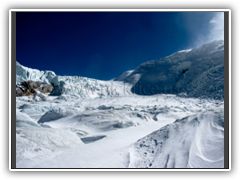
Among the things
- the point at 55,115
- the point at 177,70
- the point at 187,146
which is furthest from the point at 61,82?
the point at 187,146

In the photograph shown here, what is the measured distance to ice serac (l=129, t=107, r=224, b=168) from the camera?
4.72 ft

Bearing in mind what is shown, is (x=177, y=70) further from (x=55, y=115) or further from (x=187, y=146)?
(x=187, y=146)

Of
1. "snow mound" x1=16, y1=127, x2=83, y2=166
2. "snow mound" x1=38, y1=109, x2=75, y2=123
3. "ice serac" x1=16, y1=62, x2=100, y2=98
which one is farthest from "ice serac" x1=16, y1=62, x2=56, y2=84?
"snow mound" x1=16, y1=127, x2=83, y2=166

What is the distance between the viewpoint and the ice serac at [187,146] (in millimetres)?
1439

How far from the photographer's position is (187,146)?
5.39ft

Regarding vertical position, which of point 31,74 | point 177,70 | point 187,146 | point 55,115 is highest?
point 177,70

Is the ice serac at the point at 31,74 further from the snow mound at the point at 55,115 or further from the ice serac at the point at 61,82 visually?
the snow mound at the point at 55,115

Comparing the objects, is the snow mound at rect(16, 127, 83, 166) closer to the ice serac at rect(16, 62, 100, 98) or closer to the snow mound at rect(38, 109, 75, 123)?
the snow mound at rect(38, 109, 75, 123)

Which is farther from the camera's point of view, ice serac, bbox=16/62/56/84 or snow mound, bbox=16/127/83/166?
ice serac, bbox=16/62/56/84

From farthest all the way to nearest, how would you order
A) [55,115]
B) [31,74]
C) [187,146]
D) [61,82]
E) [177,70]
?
[177,70] < [31,74] < [61,82] < [55,115] < [187,146]

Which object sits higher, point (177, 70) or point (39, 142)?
point (177, 70)

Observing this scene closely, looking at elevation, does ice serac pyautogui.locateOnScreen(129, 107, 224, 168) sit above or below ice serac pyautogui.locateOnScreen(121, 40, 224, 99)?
below

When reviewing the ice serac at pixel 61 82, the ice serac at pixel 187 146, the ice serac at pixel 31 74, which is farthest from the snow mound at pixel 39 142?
the ice serac at pixel 31 74
